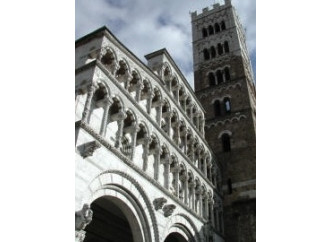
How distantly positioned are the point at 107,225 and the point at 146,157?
349 centimetres

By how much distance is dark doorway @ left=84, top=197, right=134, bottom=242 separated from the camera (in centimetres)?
1346

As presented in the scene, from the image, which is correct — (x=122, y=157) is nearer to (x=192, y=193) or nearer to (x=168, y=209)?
(x=168, y=209)

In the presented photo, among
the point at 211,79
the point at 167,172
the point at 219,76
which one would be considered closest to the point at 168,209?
the point at 167,172

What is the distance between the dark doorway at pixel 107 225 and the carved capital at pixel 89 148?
414 centimetres

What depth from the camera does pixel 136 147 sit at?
43.6ft

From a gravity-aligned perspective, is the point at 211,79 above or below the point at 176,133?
above

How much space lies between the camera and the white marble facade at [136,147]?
10000 mm

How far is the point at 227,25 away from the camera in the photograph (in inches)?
1298

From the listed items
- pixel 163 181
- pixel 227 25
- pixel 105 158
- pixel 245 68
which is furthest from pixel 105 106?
pixel 227 25

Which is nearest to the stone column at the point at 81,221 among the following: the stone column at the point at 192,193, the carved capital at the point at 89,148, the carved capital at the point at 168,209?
the carved capital at the point at 89,148

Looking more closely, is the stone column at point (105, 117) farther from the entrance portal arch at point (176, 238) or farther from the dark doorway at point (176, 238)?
the dark doorway at point (176, 238)

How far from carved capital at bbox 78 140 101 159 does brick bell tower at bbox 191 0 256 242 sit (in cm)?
1325
